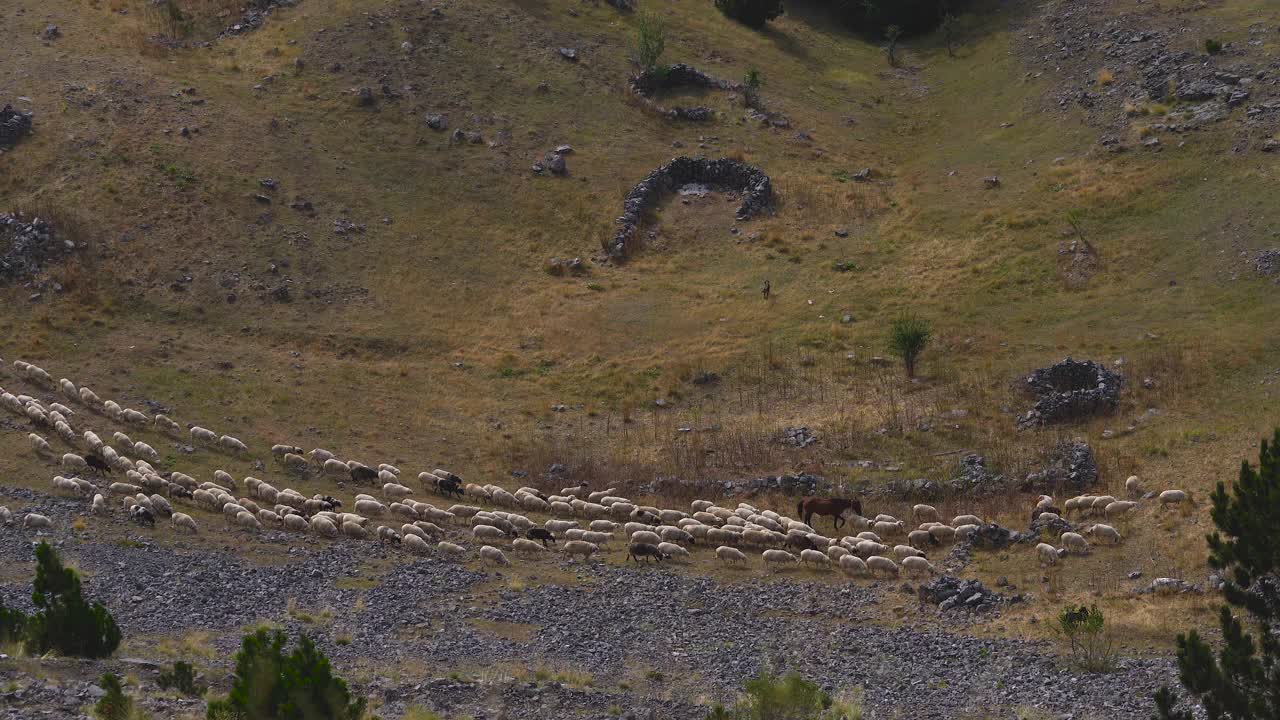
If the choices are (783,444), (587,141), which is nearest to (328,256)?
(587,141)

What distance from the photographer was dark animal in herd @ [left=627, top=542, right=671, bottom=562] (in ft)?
104

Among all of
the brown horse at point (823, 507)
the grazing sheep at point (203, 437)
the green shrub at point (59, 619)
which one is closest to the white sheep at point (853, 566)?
the brown horse at point (823, 507)

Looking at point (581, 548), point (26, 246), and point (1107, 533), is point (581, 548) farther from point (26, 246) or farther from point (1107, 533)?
point (26, 246)

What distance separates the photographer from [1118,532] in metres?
31.5

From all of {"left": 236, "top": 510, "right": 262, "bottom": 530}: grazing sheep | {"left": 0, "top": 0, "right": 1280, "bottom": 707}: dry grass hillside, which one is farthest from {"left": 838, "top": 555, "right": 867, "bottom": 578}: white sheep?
{"left": 236, "top": 510, "right": 262, "bottom": 530}: grazing sheep

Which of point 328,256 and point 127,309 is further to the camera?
point 328,256

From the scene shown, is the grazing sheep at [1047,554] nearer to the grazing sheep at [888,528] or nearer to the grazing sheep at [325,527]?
the grazing sheep at [888,528]

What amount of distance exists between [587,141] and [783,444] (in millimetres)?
27092

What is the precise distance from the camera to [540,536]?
32844 mm

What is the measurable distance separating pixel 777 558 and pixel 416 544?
28.7ft

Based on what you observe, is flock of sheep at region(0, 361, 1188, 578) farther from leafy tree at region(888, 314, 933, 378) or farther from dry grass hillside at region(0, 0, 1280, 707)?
leafy tree at region(888, 314, 933, 378)

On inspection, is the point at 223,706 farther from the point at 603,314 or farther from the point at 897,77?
the point at 897,77

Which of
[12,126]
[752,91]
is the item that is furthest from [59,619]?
[752,91]

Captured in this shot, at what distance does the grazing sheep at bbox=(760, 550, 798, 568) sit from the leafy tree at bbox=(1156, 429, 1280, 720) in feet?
38.2
